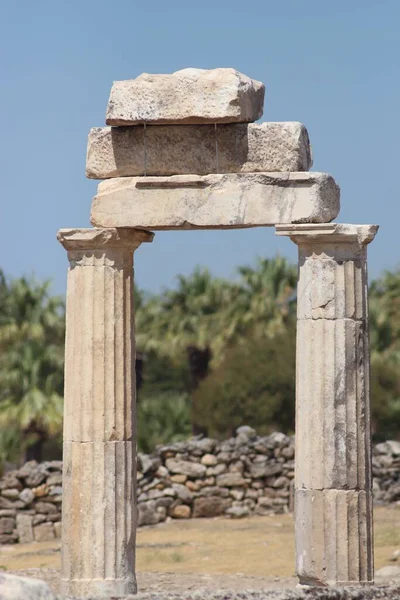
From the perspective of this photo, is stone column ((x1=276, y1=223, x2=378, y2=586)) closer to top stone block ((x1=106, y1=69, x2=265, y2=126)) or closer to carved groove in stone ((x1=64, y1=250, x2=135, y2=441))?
top stone block ((x1=106, y1=69, x2=265, y2=126))

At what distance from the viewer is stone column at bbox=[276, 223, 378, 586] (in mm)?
14953

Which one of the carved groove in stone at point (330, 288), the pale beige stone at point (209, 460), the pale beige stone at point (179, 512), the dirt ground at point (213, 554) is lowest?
the dirt ground at point (213, 554)

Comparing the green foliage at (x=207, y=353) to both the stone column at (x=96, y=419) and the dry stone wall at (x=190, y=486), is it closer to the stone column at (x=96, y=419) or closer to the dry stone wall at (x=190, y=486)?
the dry stone wall at (x=190, y=486)

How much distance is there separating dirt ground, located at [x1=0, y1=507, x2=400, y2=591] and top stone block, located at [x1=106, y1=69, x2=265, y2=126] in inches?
346

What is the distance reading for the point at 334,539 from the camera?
1494cm

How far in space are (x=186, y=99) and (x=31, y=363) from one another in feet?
90.5

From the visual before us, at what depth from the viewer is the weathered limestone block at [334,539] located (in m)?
14.9

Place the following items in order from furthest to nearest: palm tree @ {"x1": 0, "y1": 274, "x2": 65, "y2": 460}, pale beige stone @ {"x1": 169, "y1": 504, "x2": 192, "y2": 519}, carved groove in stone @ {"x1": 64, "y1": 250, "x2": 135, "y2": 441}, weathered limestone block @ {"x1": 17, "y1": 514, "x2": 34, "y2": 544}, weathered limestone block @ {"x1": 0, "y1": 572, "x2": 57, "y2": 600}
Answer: palm tree @ {"x1": 0, "y1": 274, "x2": 65, "y2": 460} < pale beige stone @ {"x1": 169, "y1": 504, "x2": 192, "y2": 519} < weathered limestone block @ {"x1": 17, "y1": 514, "x2": 34, "y2": 544} < carved groove in stone @ {"x1": 64, "y1": 250, "x2": 135, "y2": 441} < weathered limestone block @ {"x1": 0, "y1": 572, "x2": 57, "y2": 600}

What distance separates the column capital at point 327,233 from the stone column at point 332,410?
0.03 ft

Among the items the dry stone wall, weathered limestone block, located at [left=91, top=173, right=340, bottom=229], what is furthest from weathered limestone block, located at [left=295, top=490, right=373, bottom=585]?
the dry stone wall

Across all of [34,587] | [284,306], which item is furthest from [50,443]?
[34,587]

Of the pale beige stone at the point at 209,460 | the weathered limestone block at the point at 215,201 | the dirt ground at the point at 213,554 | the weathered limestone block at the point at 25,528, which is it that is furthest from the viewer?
the pale beige stone at the point at 209,460

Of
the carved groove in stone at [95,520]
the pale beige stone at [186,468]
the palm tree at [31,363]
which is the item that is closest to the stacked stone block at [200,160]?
the carved groove in stone at [95,520]

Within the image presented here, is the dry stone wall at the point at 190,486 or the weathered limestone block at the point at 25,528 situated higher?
the dry stone wall at the point at 190,486
